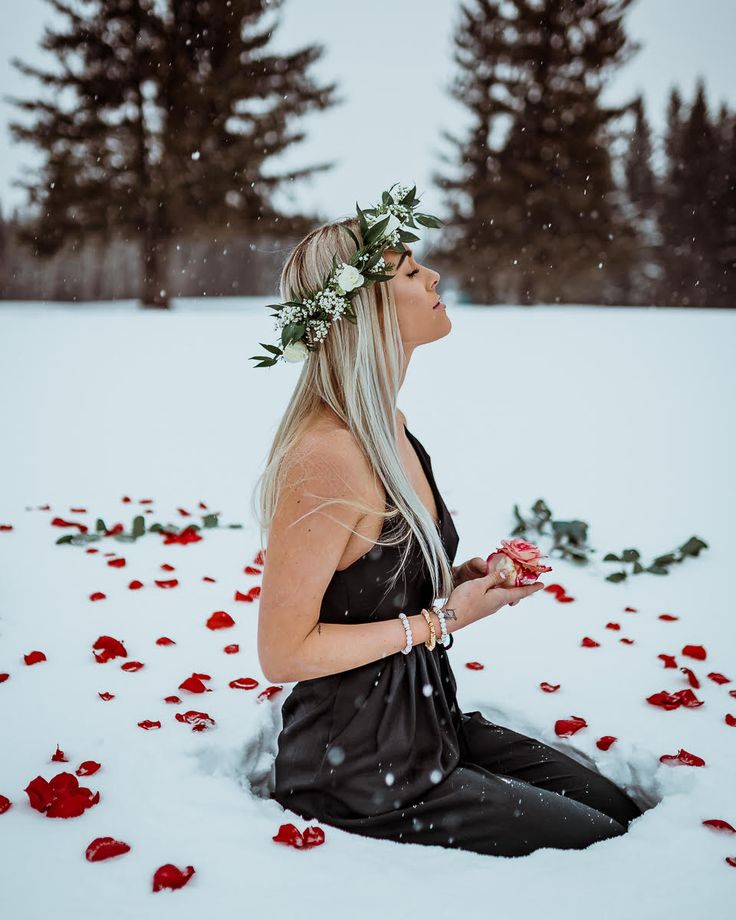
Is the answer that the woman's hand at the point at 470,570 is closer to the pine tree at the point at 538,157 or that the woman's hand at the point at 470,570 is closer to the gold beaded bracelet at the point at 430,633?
the gold beaded bracelet at the point at 430,633

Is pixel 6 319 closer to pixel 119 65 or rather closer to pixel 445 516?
pixel 119 65

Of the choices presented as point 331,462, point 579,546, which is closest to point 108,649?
point 331,462

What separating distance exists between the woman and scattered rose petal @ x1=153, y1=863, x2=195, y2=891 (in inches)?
14.6

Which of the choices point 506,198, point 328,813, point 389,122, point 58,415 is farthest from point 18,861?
point 506,198

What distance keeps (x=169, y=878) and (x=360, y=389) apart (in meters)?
1.16

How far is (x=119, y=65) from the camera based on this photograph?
10.3m

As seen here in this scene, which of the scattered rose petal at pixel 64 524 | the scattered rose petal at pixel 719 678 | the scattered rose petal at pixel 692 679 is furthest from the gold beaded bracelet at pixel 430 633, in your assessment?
the scattered rose petal at pixel 64 524

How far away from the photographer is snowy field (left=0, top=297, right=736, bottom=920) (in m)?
1.74

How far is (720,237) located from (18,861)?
38.9ft

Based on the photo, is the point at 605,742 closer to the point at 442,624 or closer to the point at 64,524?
the point at 442,624

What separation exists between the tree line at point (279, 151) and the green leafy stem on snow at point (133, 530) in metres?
7.09

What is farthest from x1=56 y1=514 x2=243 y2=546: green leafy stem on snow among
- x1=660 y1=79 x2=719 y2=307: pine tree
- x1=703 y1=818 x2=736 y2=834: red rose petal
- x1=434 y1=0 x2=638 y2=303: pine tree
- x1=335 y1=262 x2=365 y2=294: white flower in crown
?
x1=660 y1=79 x2=719 y2=307: pine tree

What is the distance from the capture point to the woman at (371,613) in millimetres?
1765

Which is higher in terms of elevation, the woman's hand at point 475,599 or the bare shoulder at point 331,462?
the bare shoulder at point 331,462
